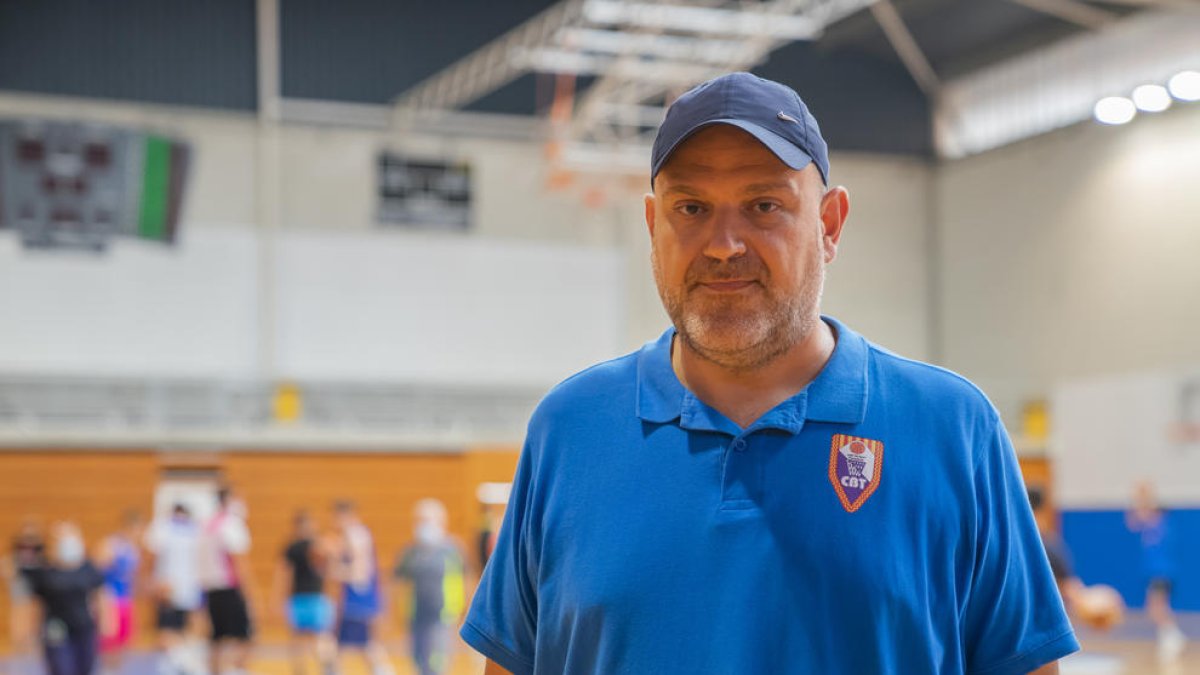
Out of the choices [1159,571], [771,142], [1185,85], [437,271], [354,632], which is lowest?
[1159,571]

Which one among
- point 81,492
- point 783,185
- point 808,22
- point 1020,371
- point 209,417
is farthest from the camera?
point 1020,371

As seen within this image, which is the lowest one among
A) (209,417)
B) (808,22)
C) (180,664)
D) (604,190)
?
(180,664)

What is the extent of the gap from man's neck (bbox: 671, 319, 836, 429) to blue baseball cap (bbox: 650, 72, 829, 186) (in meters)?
0.24

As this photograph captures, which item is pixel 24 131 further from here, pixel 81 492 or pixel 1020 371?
pixel 1020 371

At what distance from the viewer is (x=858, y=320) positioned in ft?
95.5

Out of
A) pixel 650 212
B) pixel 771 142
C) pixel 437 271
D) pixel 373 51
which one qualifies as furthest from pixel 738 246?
pixel 373 51

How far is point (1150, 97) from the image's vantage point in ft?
76.2

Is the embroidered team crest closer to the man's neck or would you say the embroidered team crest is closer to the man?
the man

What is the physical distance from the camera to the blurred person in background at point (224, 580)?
43.2ft

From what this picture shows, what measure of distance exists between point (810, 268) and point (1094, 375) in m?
25.7

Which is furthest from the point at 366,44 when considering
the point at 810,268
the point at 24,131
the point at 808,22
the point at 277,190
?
the point at 810,268

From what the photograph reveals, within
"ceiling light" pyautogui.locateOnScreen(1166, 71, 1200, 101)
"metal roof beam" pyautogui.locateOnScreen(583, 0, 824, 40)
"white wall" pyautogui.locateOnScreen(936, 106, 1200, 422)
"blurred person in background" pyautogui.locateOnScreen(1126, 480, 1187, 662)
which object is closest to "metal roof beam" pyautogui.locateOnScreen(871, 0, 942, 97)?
"white wall" pyautogui.locateOnScreen(936, 106, 1200, 422)

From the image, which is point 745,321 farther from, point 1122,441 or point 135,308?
point 1122,441

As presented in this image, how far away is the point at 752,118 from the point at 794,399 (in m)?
0.37
